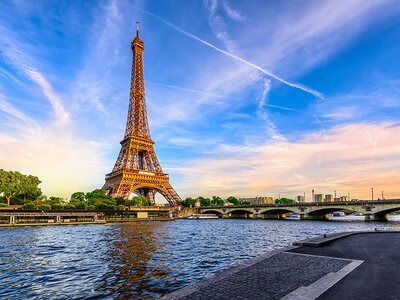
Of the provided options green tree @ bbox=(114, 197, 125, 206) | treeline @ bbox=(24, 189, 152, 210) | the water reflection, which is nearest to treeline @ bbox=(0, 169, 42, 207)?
treeline @ bbox=(24, 189, 152, 210)

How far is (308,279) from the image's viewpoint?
33.2 feet

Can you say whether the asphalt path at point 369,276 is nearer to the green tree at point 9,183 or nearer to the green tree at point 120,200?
the green tree at point 120,200

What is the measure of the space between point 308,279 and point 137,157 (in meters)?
105

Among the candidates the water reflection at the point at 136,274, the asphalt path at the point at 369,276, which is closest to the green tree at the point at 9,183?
the water reflection at the point at 136,274

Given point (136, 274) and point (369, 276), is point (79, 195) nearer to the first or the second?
point (136, 274)

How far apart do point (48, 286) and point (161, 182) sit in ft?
330

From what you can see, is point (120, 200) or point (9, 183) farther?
point (120, 200)

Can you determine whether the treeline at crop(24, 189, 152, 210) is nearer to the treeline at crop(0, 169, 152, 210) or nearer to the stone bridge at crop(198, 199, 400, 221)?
the treeline at crop(0, 169, 152, 210)

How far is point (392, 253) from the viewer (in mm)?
14898

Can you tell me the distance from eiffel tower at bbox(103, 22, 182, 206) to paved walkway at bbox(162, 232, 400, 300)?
9212 cm

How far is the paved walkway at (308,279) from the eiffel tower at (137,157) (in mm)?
92123

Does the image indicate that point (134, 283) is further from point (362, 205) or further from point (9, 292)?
point (362, 205)

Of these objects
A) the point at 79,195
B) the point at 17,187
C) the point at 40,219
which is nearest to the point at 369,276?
the point at 40,219

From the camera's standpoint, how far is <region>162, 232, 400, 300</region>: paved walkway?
8.52 m
